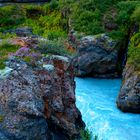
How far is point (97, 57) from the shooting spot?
826 inches

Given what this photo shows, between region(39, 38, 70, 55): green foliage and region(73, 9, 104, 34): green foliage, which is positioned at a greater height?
region(39, 38, 70, 55): green foliage

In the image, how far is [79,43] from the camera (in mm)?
21344

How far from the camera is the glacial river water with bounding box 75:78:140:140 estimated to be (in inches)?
535

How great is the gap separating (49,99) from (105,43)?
1332 centimetres

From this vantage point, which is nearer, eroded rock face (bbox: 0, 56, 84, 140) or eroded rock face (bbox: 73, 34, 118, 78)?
eroded rock face (bbox: 0, 56, 84, 140)

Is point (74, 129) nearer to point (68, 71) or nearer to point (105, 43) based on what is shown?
point (68, 71)

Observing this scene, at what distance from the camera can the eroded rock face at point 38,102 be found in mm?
7098

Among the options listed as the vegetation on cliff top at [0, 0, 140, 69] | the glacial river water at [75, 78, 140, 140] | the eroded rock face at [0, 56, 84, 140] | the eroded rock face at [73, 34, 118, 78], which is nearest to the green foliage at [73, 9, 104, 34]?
the vegetation on cliff top at [0, 0, 140, 69]

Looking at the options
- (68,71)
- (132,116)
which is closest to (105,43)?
(132,116)

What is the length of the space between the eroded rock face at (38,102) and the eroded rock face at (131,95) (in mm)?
6671

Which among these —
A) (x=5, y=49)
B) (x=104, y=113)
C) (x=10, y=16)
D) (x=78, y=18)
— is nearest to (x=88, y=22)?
(x=78, y=18)

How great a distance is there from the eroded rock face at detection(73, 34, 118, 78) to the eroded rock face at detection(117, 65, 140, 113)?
4581 mm

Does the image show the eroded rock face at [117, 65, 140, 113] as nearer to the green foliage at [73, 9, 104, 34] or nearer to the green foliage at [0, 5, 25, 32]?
the green foliage at [73, 9, 104, 34]

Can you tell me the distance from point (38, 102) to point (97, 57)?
13.8 m
